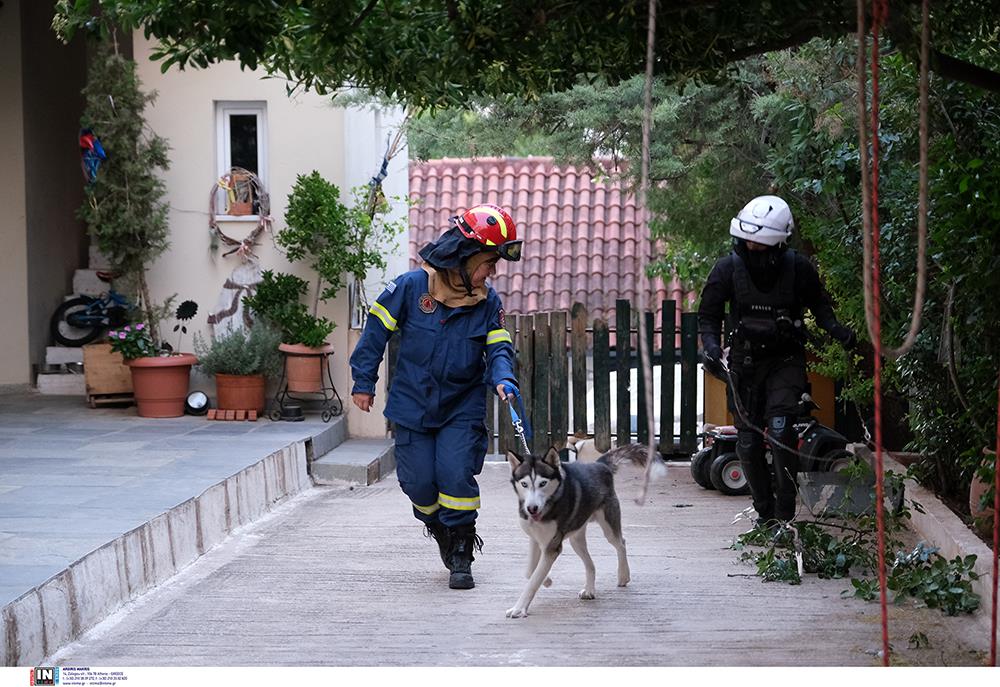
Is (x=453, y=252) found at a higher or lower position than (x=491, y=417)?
higher

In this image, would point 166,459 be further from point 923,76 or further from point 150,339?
point 923,76

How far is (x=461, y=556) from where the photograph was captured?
673 centimetres

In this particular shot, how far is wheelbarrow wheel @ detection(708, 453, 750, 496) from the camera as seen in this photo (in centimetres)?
1001

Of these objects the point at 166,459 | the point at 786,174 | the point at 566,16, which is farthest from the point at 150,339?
the point at 566,16

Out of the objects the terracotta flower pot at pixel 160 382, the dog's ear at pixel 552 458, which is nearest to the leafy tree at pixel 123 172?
the terracotta flower pot at pixel 160 382

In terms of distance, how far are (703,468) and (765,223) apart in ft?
10.9

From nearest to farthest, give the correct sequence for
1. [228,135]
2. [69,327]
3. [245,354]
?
[245,354], [228,135], [69,327]

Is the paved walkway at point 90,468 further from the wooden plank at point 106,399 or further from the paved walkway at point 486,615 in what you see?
the paved walkway at point 486,615

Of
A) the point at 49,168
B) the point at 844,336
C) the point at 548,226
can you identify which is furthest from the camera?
the point at 548,226

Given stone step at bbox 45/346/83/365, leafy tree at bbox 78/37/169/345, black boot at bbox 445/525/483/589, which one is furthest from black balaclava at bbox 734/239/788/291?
stone step at bbox 45/346/83/365

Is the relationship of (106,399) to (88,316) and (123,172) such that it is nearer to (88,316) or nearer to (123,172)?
(88,316)

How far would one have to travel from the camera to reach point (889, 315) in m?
7.66

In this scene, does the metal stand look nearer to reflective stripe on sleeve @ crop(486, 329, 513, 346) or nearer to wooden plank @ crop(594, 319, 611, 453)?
wooden plank @ crop(594, 319, 611, 453)

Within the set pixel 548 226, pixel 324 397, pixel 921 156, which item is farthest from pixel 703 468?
pixel 548 226
